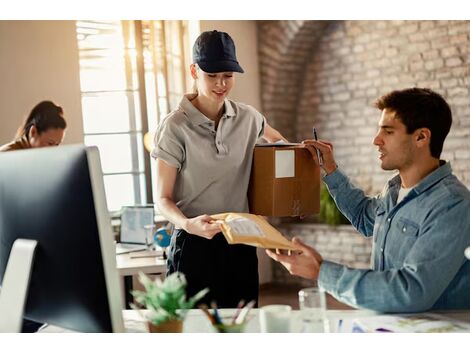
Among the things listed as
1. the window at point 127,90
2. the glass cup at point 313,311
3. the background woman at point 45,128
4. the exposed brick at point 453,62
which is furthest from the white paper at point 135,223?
the exposed brick at point 453,62

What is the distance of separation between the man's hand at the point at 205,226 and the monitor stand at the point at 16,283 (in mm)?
571

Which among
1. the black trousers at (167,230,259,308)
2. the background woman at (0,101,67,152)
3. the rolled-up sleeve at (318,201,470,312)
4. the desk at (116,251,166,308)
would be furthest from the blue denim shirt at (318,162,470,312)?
the background woman at (0,101,67,152)

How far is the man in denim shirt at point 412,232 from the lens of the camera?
5.25 ft

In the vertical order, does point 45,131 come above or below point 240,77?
below

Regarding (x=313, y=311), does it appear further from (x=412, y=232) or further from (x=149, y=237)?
(x=149, y=237)

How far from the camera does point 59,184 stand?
1271 millimetres

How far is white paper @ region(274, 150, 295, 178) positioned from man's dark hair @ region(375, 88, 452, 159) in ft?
1.47

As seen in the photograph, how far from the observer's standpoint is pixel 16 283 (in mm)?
1380

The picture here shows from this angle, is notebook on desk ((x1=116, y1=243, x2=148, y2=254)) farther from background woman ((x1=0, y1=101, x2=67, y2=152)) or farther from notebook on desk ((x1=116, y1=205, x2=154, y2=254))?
background woman ((x1=0, y1=101, x2=67, y2=152))

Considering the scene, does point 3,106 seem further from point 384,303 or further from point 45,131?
point 384,303

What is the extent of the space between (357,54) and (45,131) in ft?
10.3

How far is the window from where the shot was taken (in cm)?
501
